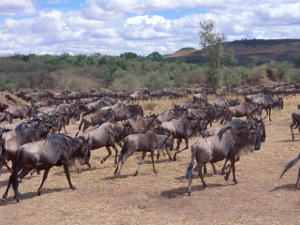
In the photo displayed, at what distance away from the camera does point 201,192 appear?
13688 mm

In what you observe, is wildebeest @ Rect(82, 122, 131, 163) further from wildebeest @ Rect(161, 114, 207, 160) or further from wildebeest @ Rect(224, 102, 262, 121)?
wildebeest @ Rect(224, 102, 262, 121)

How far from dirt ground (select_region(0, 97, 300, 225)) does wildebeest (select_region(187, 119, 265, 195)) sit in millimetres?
641

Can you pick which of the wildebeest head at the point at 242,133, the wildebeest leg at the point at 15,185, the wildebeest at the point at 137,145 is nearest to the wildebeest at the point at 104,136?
the wildebeest at the point at 137,145

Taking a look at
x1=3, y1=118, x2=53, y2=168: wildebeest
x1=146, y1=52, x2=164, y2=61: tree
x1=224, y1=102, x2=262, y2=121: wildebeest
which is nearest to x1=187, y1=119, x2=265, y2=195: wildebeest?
x1=3, y1=118, x2=53, y2=168: wildebeest

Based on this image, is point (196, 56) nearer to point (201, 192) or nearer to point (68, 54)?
point (68, 54)

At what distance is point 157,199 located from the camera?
44.0 ft

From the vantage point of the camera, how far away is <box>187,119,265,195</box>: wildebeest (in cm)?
1363

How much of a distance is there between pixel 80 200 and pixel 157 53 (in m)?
171

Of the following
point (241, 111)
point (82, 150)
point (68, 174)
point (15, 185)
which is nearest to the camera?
point (15, 185)

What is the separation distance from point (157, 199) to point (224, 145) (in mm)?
2047

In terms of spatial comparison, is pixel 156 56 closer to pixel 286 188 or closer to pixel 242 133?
pixel 242 133

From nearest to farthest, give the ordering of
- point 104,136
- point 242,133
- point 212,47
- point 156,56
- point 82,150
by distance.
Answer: point 242,133 → point 82,150 → point 104,136 → point 212,47 → point 156,56

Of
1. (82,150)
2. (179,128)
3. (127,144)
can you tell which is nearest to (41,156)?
(82,150)

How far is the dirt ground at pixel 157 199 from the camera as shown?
11.8 m
